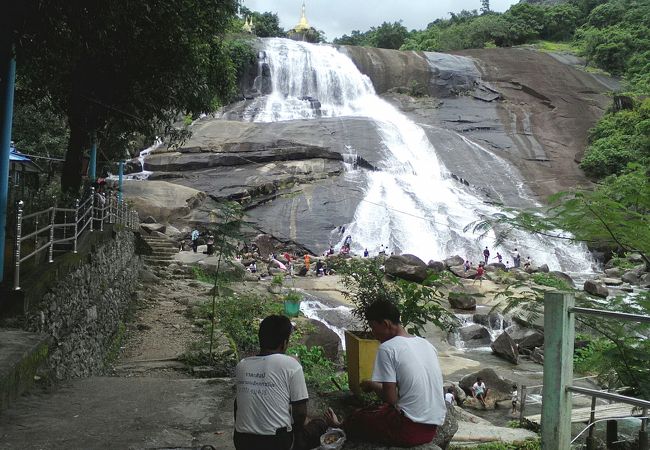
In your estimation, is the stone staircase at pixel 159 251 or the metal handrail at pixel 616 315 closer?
the metal handrail at pixel 616 315

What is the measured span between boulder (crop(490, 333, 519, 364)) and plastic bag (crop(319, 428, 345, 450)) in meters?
12.6

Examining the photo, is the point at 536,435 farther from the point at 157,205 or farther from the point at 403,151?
the point at 403,151

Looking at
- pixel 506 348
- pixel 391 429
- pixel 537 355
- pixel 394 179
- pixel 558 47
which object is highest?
pixel 558 47

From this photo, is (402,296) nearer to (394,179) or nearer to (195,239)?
(195,239)

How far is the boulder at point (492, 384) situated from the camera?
1169 centimetres

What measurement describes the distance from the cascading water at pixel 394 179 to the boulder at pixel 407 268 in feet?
12.0

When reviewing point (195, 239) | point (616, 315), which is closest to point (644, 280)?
point (195, 239)

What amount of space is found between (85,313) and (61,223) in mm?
1627

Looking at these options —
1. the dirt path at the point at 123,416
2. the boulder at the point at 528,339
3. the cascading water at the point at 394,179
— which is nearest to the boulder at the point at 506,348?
the boulder at the point at 528,339

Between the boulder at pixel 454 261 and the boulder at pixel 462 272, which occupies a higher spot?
the boulder at pixel 454 261

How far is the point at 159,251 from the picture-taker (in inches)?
712

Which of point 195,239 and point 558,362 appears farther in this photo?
point 195,239

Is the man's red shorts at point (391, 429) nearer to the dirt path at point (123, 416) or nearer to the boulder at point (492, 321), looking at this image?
the dirt path at point (123, 416)

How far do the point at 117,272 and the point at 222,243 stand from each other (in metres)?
4.39
